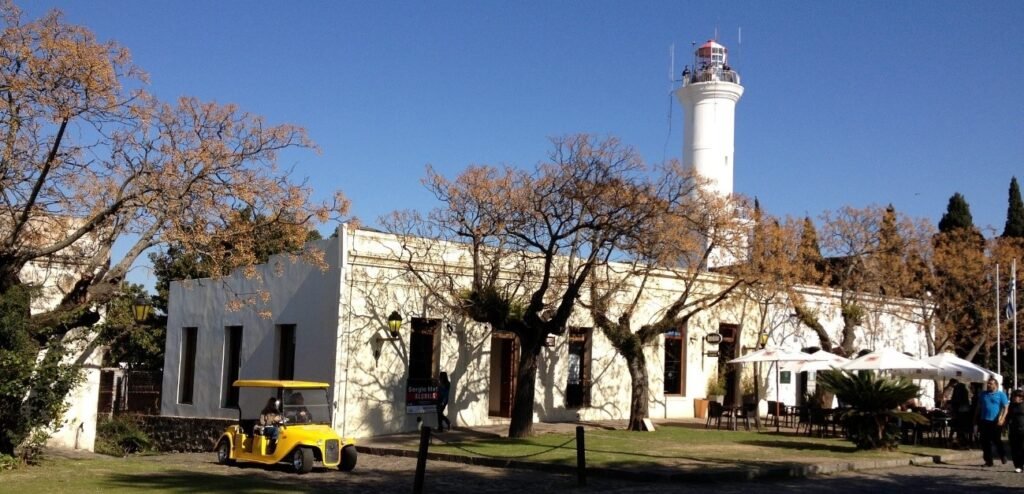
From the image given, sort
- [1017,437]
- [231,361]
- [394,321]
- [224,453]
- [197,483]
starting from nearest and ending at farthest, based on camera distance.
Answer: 1. [197,483]
2. [1017,437]
3. [224,453]
4. [394,321]
5. [231,361]

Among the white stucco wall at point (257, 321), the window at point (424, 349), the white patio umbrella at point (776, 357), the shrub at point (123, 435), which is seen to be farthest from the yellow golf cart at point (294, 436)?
the white patio umbrella at point (776, 357)

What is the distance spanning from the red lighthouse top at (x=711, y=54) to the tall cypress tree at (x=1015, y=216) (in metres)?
13.6

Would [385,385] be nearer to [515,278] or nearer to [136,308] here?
[515,278]

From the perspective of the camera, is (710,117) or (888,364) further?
(710,117)

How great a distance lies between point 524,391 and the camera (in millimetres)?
21828

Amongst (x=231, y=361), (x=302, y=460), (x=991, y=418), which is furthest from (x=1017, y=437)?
(x=231, y=361)

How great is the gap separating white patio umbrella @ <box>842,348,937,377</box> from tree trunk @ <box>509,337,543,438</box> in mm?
7148

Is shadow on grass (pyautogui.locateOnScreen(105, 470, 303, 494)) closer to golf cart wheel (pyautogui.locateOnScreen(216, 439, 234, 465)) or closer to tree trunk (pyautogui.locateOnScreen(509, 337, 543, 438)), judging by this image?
golf cart wheel (pyautogui.locateOnScreen(216, 439, 234, 465))

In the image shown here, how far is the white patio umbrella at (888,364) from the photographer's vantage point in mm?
22484

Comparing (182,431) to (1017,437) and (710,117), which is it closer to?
(1017,437)

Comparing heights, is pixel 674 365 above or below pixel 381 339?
below

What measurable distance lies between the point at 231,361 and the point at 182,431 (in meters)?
2.41

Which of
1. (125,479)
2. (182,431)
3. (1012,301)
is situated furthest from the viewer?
(1012,301)

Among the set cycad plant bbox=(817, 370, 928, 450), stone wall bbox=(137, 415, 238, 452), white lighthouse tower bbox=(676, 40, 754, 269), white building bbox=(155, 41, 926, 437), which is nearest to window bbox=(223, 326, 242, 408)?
white building bbox=(155, 41, 926, 437)
